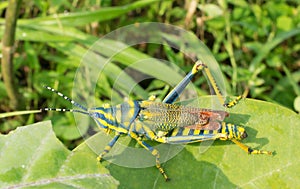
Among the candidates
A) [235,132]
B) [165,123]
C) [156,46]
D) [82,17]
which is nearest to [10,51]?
[82,17]

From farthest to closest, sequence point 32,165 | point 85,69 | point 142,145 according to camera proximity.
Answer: point 85,69 < point 142,145 < point 32,165

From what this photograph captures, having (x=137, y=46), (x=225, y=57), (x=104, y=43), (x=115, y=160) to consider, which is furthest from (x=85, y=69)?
(x=115, y=160)

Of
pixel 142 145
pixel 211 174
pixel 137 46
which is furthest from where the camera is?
pixel 137 46

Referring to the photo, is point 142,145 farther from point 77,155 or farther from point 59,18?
point 59,18

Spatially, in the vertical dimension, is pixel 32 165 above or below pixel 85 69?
above

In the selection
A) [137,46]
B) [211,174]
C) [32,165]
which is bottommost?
[137,46]

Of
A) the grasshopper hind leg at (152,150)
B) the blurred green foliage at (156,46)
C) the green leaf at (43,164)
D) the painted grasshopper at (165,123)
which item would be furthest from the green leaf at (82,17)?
the green leaf at (43,164)
